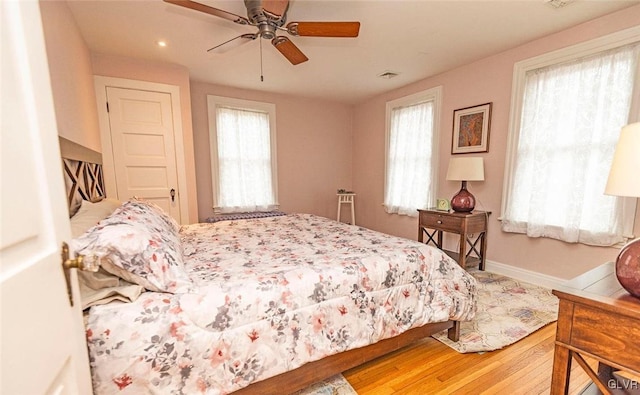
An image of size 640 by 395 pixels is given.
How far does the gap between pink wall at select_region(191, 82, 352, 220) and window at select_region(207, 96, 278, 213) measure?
0.11 m

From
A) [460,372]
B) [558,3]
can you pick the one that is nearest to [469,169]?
[558,3]

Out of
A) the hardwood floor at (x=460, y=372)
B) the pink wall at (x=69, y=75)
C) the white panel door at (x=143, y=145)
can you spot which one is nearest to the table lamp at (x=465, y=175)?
the hardwood floor at (x=460, y=372)

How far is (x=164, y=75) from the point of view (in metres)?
3.22

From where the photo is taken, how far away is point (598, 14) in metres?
2.27

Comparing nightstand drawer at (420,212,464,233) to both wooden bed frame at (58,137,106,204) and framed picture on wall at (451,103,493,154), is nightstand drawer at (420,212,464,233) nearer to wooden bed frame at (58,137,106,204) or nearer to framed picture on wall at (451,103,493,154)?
framed picture on wall at (451,103,493,154)

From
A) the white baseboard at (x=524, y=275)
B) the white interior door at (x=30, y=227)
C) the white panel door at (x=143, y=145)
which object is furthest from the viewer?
the white panel door at (x=143, y=145)

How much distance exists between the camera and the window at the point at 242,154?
401 cm

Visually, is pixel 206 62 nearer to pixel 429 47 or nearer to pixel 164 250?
pixel 429 47

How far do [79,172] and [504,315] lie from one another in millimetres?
3477

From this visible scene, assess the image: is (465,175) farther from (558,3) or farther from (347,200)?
(347,200)

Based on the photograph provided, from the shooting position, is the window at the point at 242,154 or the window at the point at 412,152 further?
the window at the point at 242,154

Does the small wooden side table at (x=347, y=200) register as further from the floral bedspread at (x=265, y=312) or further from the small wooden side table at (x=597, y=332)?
the small wooden side table at (x=597, y=332)

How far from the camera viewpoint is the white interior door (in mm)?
458

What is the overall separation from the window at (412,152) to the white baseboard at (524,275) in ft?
3.51
